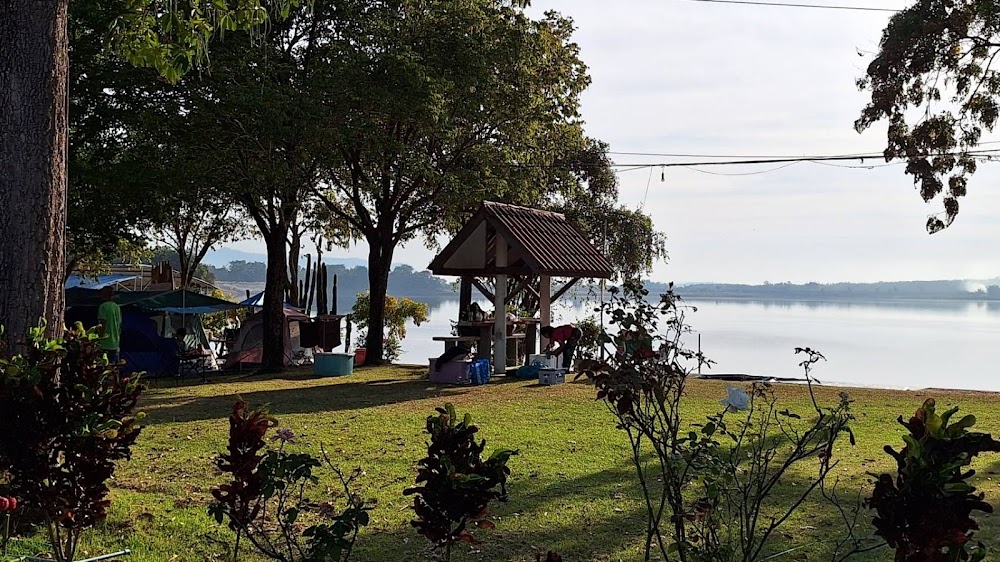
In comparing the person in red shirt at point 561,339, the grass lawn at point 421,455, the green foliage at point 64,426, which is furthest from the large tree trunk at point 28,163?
the person in red shirt at point 561,339

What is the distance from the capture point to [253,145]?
54.2 ft

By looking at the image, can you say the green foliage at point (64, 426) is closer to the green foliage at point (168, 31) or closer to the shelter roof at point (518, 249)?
the green foliage at point (168, 31)

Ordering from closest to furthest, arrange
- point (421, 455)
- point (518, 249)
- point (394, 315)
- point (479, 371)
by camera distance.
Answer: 1. point (421, 455)
2. point (479, 371)
3. point (518, 249)
4. point (394, 315)

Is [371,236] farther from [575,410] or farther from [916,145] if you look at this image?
[916,145]

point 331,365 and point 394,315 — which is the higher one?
point 394,315

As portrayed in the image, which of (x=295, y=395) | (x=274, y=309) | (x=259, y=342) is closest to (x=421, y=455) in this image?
(x=295, y=395)

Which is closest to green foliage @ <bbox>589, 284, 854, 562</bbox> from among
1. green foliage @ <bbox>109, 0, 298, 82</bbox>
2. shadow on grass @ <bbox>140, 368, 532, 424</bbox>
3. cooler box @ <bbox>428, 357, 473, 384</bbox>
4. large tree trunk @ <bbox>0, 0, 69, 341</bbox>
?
large tree trunk @ <bbox>0, 0, 69, 341</bbox>

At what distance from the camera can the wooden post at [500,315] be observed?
17672mm

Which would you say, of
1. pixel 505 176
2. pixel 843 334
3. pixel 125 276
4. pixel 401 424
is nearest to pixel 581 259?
pixel 505 176

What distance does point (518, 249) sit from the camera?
56.2 ft

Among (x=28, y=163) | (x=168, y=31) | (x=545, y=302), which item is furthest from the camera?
(x=545, y=302)

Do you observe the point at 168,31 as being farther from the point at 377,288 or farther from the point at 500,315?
the point at 377,288

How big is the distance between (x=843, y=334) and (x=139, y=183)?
59201mm

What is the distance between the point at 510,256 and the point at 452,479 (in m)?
15.2
